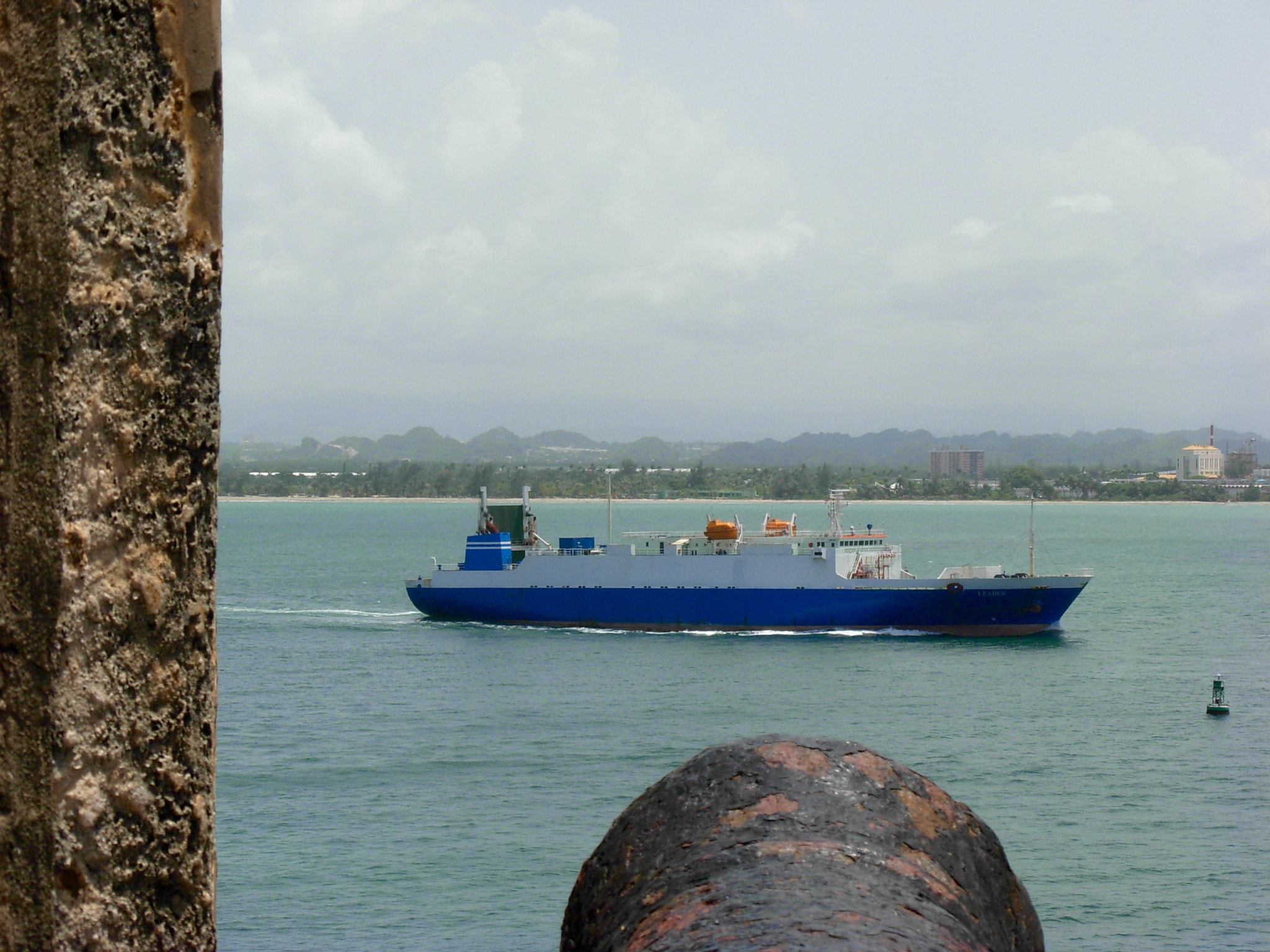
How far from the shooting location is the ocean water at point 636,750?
54.3 feet

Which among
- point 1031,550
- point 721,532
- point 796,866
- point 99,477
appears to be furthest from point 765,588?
point 99,477

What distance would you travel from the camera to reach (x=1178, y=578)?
7181cm

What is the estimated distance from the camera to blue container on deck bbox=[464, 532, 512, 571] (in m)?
44.0

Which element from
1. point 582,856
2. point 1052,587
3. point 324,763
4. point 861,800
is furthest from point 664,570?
point 861,800

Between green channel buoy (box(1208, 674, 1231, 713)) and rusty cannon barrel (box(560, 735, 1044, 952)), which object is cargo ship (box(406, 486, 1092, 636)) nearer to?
green channel buoy (box(1208, 674, 1231, 713))

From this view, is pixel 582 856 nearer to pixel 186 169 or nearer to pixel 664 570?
pixel 186 169

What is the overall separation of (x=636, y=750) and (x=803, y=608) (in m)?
16.2

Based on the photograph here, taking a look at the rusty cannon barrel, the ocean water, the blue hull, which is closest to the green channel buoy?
the ocean water

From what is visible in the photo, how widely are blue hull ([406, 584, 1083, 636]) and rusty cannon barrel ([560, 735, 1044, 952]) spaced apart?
38.0 meters

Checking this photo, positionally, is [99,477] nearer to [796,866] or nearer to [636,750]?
[796,866]

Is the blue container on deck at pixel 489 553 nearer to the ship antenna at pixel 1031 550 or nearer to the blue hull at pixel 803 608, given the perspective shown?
the blue hull at pixel 803 608

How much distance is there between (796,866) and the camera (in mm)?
2143

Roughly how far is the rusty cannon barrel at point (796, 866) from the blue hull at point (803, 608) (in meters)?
38.0

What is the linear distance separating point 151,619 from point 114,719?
0.13m
